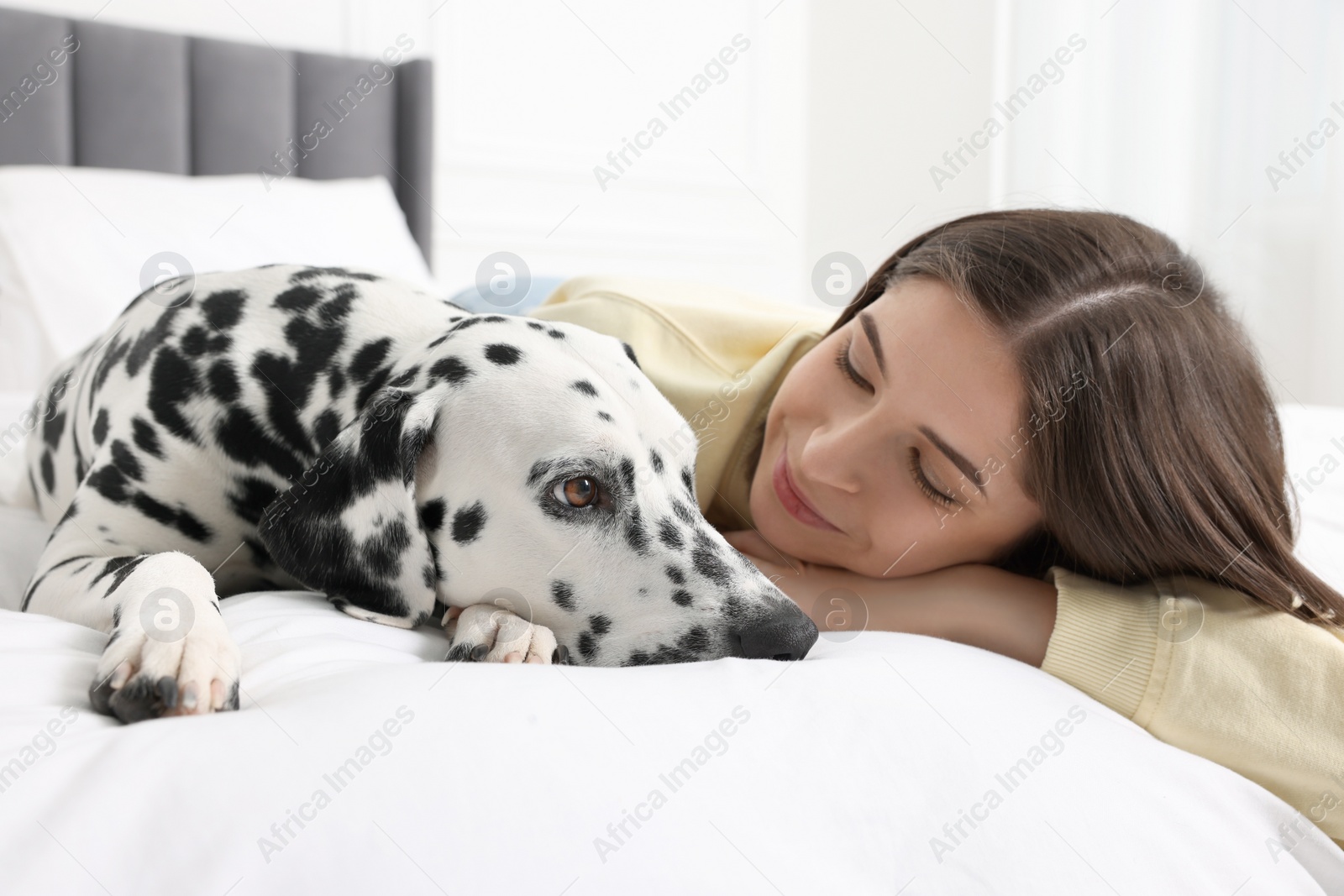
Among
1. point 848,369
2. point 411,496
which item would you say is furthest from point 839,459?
point 411,496

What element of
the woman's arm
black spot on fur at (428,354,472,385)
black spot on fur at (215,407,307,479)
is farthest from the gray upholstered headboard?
the woman's arm

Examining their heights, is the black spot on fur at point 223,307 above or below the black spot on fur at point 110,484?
above

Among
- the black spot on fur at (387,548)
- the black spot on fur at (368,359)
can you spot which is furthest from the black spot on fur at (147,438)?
the black spot on fur at (387,548)

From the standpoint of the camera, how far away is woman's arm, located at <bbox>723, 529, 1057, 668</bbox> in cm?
132

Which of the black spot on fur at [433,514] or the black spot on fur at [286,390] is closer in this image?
the black spot on fur at [433,514]

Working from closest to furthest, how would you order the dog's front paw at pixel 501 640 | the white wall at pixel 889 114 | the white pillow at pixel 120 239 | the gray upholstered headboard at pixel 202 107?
the dog's front paw at pixel 501 640
the white pillow at pixel 120 239
the gray upholstered headboard at pixel 202 107
the white wall at pixel 889 114

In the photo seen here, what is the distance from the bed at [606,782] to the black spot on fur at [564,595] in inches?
6.2

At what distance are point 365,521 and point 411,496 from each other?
62 mm

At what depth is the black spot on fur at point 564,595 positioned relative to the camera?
116cm

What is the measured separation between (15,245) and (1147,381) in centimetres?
299

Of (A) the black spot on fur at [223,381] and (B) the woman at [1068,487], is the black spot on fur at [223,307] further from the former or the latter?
(B) the woman at [1068,487]

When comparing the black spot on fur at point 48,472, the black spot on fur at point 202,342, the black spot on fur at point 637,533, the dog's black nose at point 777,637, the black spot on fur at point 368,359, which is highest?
the black spot on fur at point 368,359

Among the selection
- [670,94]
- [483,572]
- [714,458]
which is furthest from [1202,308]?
[670,94]

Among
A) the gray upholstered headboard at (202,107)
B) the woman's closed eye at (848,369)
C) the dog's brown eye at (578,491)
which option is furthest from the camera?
the gray upholstered headboard at (202,107)
